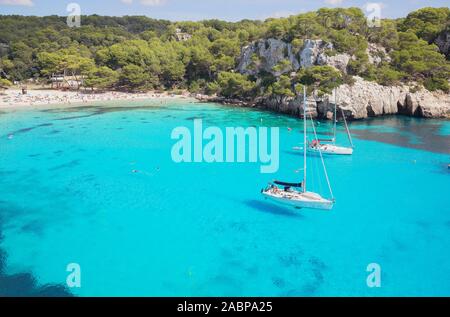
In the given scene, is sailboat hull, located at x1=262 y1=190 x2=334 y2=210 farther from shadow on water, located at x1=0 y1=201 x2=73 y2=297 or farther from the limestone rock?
the limestone rock

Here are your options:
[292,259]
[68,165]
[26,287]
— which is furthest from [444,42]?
[26,287]

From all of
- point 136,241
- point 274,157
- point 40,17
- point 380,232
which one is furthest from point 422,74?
point 40,17

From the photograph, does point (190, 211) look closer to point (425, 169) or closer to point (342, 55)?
point (425, 169)

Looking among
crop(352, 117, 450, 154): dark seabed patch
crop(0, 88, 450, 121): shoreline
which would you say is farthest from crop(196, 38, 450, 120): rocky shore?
crop(352, 117, 450, 154): dark seabed patch

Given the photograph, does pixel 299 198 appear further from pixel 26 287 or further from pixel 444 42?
pixel 444 42

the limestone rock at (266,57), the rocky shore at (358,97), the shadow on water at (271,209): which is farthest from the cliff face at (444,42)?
the shadow on water at (271,209)
